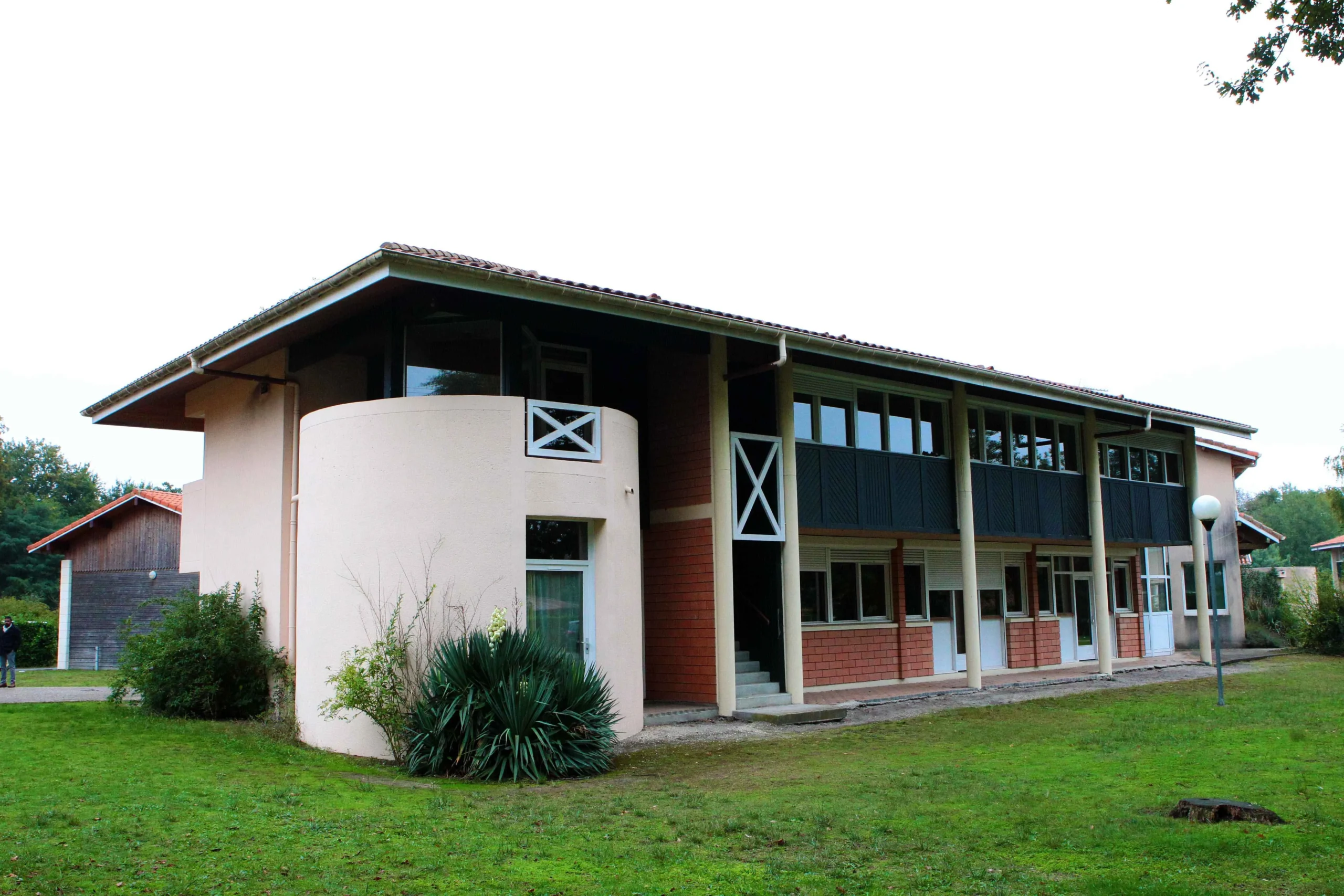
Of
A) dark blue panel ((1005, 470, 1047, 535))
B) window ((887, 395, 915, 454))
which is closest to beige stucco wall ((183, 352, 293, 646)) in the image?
window ((887, 395, 915, 454))

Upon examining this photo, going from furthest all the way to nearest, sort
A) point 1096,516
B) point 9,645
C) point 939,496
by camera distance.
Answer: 1. point 1096,516
2. point 9,645
3. point 939,496

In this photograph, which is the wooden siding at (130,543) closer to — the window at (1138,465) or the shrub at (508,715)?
the shrub at (508,715)

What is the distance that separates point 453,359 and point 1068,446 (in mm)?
14350

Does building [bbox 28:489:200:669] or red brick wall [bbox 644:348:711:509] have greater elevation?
red brick wall [bbox 644:348:711:509]

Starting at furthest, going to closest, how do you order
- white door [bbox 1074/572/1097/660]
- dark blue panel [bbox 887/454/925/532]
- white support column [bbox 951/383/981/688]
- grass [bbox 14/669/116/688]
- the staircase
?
white door [bbox 1074/572/1097/660] < grass [bbox 14/669/116/688] < white support column [bbox 951/383/981/688] < dark blue panel [bbox 887/454/925/532] < the staircase

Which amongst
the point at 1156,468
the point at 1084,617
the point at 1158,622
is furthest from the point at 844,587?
the point at 1158,622

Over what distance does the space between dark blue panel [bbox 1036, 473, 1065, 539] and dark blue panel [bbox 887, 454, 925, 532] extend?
386cm

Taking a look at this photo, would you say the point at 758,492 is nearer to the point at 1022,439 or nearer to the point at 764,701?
the point at 764,701

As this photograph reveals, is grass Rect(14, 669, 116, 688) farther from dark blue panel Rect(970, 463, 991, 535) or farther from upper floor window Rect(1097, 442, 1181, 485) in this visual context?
upper floor window Rect(1097, 442, 1181, 485)

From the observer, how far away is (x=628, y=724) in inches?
504

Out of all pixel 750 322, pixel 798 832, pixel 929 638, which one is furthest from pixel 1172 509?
pixel 798 832

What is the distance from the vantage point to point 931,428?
19.0 metres

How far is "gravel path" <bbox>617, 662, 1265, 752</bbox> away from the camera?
13094 mm

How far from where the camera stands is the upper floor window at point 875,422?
16.9m
